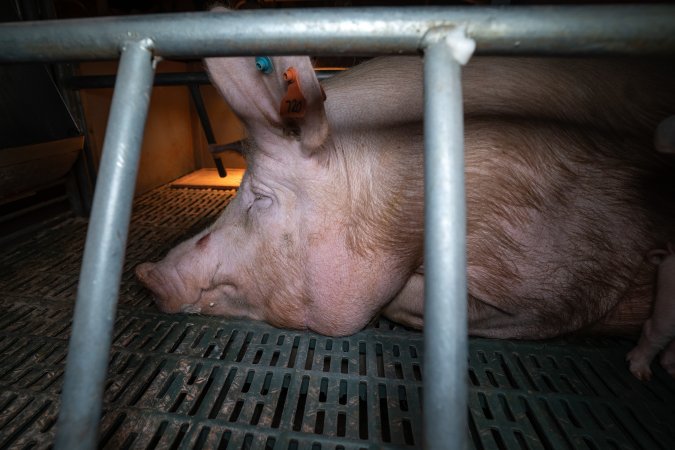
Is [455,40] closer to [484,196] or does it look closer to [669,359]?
[484,196]

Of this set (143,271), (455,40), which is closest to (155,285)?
(143,271)

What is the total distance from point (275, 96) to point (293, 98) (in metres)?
0.21

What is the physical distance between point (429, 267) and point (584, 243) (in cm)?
92

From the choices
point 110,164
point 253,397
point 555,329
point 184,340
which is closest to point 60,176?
point 184,340

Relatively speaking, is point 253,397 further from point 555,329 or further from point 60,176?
point 60,176

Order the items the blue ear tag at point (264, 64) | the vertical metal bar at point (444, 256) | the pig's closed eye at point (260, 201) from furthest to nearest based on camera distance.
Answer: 1. the pig's closed eye at point (260, 201)
2. the blue ear tag at point (264, 64)
3. the vertical metal bar at point (444, 256)

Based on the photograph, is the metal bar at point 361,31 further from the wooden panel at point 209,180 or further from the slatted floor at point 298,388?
the wooden panel at point 209,180

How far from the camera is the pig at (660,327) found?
43.1 inches

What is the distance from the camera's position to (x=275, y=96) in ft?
3.27

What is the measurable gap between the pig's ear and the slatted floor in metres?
0.71

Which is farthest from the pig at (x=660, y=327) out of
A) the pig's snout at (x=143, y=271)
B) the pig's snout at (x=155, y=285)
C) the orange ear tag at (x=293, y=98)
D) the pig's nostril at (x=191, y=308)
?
the pig's snout at (x=143, y=271)

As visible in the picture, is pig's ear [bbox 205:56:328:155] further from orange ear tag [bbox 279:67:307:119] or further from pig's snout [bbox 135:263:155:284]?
pig's snout [bbox 135:263:155:284]

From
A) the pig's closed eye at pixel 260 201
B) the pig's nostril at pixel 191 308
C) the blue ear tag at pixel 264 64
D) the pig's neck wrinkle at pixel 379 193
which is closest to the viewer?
the blue ear tag at pixel 264 64

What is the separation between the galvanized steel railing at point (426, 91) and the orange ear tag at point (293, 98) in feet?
0.65
